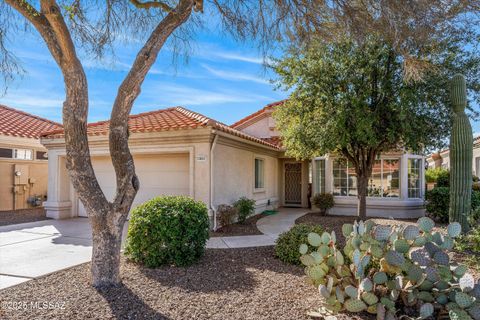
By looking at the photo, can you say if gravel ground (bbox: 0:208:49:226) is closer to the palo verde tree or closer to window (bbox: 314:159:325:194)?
the palo verde tree

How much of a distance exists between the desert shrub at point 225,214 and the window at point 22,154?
11.3m

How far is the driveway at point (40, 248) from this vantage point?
20.2 feet

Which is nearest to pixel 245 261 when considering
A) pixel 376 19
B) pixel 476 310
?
pixel 476 310

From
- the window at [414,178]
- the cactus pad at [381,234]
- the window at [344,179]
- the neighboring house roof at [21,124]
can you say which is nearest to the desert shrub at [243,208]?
the window at [344,179]

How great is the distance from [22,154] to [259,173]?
38.7ft

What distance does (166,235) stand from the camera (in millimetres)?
6352

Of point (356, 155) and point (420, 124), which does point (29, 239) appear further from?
point (420, 124)

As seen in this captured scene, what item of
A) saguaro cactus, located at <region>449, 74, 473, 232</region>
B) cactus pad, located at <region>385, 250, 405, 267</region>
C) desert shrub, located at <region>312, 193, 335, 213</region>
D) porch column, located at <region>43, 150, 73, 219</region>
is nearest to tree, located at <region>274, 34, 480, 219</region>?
saguaro cactus, located at <region>449, 74, 473, 232</region>

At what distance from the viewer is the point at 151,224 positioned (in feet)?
21.1

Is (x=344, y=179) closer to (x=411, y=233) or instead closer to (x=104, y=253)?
(x=411, y=233)

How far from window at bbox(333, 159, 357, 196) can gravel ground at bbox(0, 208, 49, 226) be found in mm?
12908

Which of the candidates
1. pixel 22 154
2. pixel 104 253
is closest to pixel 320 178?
pixel 104 253

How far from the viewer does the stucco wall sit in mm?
10992

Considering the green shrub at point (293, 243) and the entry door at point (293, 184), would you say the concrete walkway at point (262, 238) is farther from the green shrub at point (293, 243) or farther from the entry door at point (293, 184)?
the entry door at point (293, 184)
